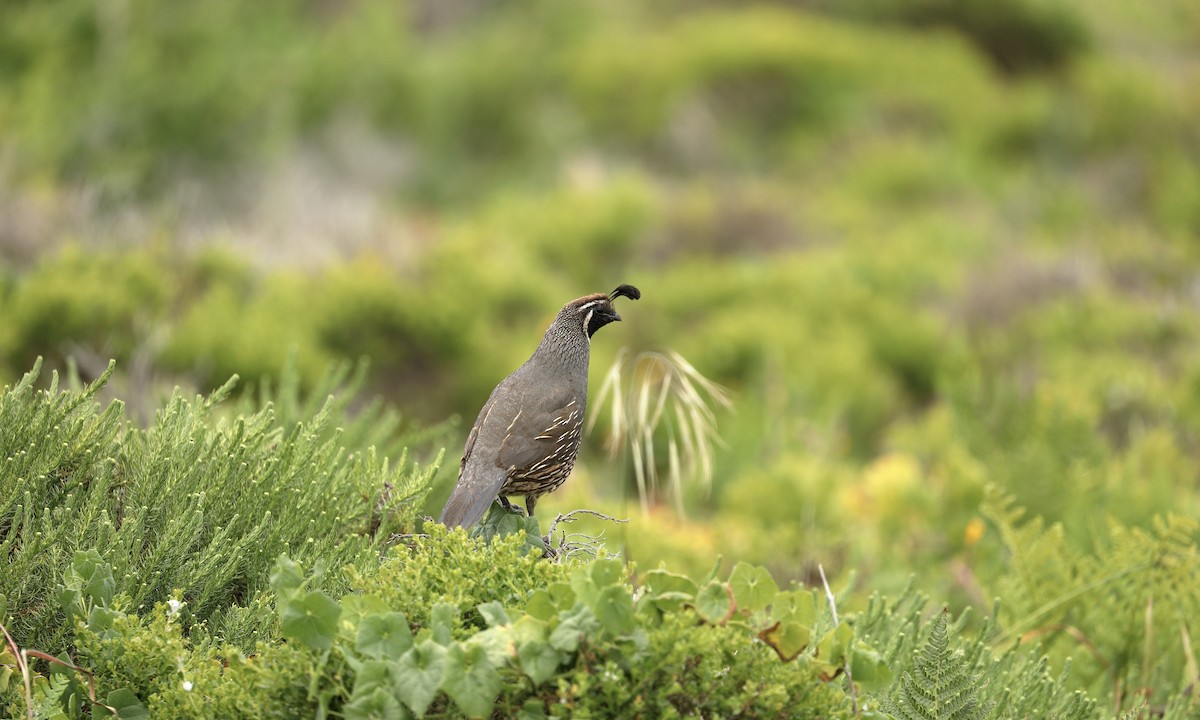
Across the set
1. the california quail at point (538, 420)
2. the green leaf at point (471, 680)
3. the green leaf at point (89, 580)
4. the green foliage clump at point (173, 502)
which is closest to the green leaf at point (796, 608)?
the green leaf at point (471, 680)

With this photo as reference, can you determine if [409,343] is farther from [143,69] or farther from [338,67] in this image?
[338,67]

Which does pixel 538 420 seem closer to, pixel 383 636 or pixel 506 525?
pixel 506 525

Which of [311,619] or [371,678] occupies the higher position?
[311,619]

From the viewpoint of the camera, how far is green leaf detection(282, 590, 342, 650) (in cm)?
266

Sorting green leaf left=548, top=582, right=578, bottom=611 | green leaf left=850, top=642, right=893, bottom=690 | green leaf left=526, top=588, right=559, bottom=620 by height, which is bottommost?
green leaf left=850, top=642, right=893, bottom=690

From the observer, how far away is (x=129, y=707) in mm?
2971

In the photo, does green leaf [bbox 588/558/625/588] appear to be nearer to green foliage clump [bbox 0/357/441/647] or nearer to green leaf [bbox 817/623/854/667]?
green leaf [bbox 817/623/854/667]

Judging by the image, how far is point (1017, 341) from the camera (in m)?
12.2

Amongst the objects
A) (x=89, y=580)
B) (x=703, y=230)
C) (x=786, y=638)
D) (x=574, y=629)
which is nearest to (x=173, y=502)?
(x=89, y=580)

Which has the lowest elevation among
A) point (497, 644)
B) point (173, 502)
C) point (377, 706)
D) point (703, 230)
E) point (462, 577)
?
point (377, 706)

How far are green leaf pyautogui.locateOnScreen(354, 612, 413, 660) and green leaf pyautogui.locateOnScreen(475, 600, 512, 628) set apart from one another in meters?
0.16

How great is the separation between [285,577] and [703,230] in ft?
45.1

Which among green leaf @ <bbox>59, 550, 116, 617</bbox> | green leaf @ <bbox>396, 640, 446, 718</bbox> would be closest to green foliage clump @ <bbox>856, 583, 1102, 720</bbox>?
green leaf @ <bbox>396, 640, 446, 718</bbox>

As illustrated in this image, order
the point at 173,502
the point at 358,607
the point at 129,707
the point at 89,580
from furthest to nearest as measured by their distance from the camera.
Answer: the point at 173,502 < the point at 89,580 < the point at 129,707 < the point at 358,607
